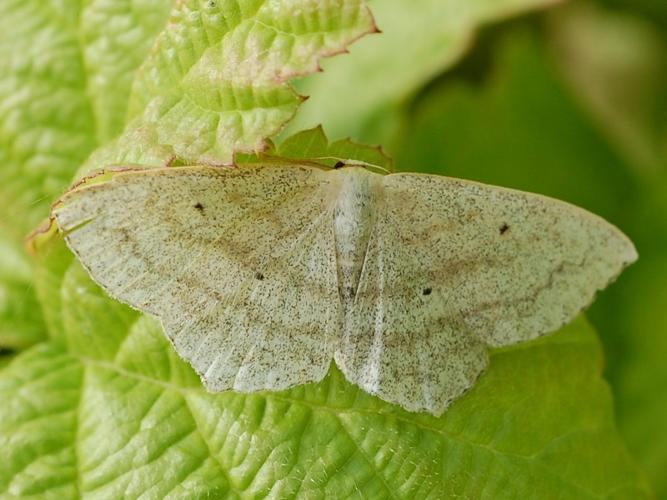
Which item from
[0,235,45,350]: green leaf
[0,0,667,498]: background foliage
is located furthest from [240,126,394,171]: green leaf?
[0,235,45,350]: green leaf

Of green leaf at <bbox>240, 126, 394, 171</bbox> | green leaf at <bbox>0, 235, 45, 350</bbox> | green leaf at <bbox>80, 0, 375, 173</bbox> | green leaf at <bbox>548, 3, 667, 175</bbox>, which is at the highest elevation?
green leaf at <bbox>80, 0, 375, 173</bbox>

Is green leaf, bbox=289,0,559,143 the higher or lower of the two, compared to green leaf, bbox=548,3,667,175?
higher

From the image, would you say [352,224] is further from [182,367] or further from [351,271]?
[182,367]

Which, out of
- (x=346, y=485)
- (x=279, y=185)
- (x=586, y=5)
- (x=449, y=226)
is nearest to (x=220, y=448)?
(x=346, y=485)

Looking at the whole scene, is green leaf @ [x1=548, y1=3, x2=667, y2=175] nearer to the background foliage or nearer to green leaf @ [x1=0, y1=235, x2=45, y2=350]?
the background foliage

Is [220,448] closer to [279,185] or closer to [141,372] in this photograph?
[141,372]

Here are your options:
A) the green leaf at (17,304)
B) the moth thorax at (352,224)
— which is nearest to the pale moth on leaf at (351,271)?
the moth thorax at (352,224)

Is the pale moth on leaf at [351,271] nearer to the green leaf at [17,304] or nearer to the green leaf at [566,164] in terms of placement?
the green leaf at [17,304]
